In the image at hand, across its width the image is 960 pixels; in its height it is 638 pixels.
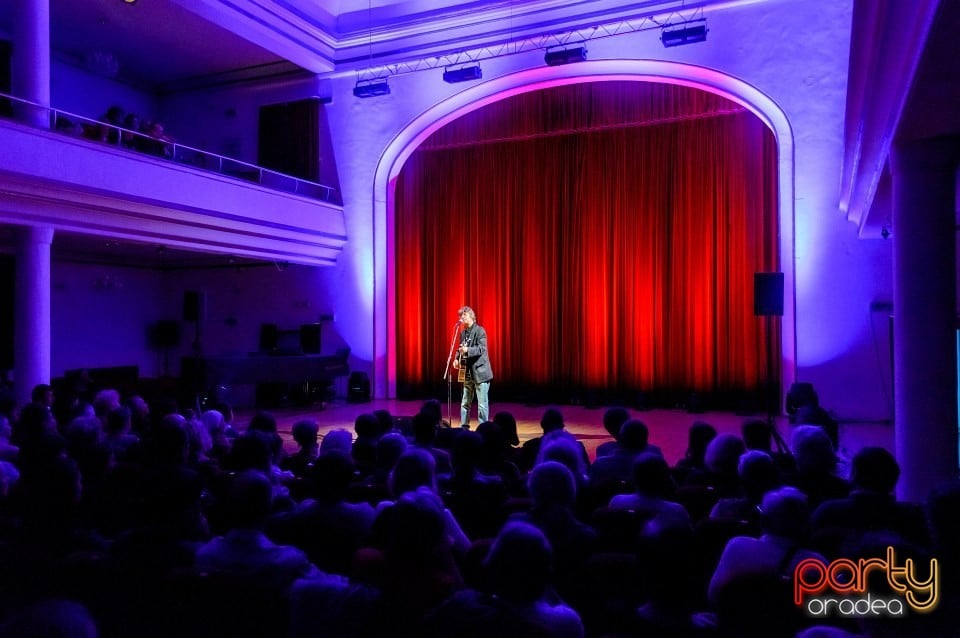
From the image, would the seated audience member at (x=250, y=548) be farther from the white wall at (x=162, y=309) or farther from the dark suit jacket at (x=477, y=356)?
the white wall at (x=162, y=309)

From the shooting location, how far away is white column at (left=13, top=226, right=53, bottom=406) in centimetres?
887

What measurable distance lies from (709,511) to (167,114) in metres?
15.0

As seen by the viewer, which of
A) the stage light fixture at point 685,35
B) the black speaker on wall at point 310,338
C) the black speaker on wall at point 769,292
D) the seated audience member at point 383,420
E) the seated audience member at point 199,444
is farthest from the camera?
the black speaker on wall at point 310,338

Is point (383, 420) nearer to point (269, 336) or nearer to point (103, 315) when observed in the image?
point (269, 336)

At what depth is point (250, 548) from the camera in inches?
105

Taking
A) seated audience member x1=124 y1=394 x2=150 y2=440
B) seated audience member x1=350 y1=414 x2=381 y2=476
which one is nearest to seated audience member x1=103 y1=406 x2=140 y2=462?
seated audience member x1=124 y1=394 x2=150 y2=440

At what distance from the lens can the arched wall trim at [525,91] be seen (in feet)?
34.2

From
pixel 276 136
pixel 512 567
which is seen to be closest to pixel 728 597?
pixel 512 567

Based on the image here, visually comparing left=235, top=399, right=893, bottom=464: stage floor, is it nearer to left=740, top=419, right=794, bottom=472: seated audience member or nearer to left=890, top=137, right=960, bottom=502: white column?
left=890, top=137, right=960, bottom=502: white column

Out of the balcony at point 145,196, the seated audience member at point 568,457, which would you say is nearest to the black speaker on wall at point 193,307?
the balcony at point 145,196

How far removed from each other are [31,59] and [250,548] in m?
8.74

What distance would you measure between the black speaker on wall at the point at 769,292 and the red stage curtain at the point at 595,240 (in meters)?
2.91

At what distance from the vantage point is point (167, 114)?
15.4 m

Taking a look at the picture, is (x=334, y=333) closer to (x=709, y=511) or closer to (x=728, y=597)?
(x=709, y=511)
